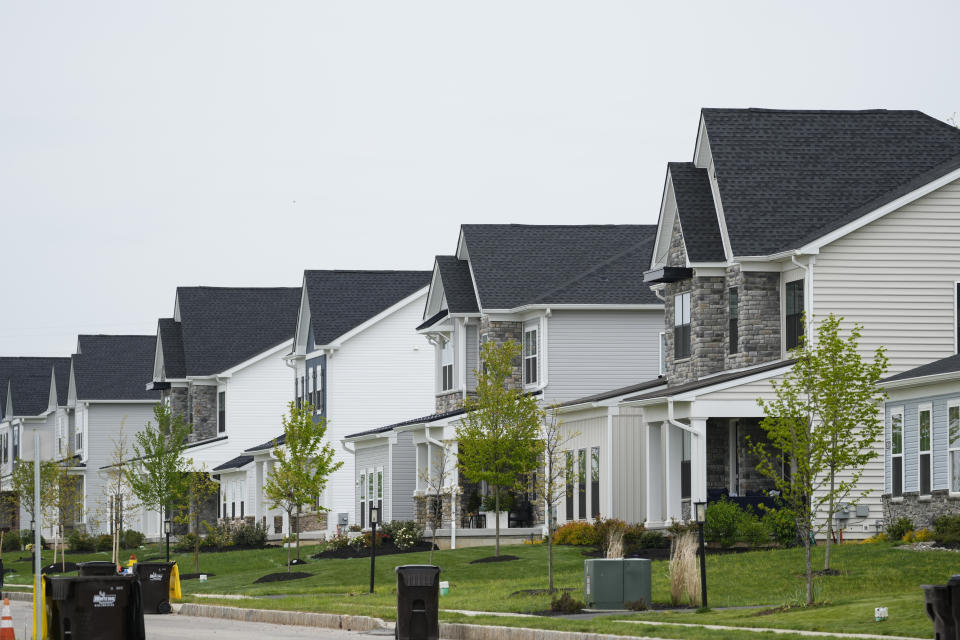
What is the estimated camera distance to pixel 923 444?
106 feet

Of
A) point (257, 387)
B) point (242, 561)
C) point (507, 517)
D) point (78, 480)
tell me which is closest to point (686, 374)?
point (507, 517)

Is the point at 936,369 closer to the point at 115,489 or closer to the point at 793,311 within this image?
the point at 793,311

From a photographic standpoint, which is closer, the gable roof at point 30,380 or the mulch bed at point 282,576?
the mulch bed at point 282,576

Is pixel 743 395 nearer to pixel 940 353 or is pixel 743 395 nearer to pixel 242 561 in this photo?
pixel 940 353

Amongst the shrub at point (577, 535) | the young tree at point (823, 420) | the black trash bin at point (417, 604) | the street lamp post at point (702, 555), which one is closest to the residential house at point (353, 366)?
the shrub at point (577, 535)

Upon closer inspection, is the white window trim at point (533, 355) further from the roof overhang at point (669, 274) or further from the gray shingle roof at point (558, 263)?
the roof overhang at point (669, 274)

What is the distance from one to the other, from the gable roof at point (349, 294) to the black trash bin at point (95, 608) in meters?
39.2

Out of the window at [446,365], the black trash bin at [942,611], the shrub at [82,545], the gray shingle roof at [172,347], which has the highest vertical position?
the gray shingle roof at [172,347]

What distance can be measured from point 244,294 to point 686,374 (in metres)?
36.0

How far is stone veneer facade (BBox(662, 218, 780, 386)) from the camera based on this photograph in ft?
127

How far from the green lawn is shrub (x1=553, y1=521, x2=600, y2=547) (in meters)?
0.81

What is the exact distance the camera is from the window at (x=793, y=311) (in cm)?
3800

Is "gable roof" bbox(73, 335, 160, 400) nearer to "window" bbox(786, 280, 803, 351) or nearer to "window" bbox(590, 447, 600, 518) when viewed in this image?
"window" bbox(590, 447, 600, 518)

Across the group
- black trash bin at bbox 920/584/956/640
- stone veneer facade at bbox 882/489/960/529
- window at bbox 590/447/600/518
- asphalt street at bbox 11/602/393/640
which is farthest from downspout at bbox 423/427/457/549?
black trash bin at bbox 920/584/956/640
